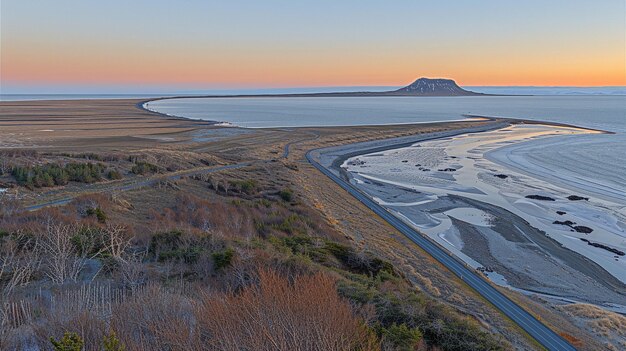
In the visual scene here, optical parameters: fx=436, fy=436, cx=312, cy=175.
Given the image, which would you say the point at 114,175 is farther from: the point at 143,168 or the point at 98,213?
the point at 98,213

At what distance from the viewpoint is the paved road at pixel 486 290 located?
56.5 feet

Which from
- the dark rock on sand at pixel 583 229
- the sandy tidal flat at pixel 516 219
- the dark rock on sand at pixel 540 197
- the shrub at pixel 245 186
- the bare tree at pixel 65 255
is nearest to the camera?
the bare tree at pixel 65 255

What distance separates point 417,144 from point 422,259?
71.3 metres

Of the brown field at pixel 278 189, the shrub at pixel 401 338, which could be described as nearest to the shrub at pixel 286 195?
the brown field at pixel 278 189

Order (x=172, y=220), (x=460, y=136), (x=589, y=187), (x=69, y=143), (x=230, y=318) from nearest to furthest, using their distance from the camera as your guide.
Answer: (x=230, y=318) → (x=172, y=220) → (x=589, y=187) → (x=69, y=143) → (x=460, y=136)

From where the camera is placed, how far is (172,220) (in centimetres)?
2386

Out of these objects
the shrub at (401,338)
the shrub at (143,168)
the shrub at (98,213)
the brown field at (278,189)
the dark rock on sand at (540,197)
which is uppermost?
the shrub at (98,213)

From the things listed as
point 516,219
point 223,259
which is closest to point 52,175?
point 223,259

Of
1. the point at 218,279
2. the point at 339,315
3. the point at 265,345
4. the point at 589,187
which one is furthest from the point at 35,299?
the point at 589,187

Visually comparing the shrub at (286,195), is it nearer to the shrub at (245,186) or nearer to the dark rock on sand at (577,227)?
the shrub at (245,186)

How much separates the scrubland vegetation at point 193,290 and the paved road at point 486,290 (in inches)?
135

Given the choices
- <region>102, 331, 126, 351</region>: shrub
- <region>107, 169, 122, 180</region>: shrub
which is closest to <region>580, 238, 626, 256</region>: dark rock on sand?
<region>102, 331, 126, 351</region>: shrub

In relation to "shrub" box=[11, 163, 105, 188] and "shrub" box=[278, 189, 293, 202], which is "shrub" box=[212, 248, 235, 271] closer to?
"shrub" box=[11, 163, 105, 188]

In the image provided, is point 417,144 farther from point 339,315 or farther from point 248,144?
point 339,315
